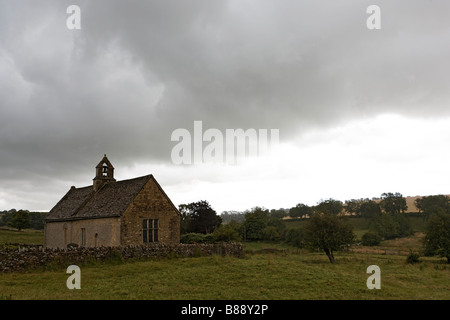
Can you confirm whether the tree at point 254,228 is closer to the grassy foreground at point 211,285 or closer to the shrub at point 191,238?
the shrub at point 191,238

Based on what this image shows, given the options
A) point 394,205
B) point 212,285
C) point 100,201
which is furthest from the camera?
point 394,205

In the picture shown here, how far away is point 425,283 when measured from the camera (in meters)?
21.6

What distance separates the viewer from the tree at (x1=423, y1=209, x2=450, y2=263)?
3997cm

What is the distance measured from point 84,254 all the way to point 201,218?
143 ft

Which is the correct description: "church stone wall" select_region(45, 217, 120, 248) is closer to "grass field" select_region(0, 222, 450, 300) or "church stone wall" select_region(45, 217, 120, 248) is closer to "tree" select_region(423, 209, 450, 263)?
"grass field" select_region(0, 222, 450, 300)

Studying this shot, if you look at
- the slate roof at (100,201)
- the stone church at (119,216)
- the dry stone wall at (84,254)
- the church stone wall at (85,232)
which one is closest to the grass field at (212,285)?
the dry stone wall at (84,254)

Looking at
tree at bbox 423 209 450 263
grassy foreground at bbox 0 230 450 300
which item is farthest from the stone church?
tree at bbox 423 209 450 263

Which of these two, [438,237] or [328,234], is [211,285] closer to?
[328,234]

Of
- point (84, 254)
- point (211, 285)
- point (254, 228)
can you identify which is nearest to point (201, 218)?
point (254, 228)

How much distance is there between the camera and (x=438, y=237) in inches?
1618

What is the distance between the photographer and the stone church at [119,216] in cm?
3294

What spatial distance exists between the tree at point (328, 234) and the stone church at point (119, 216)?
16.2 m
